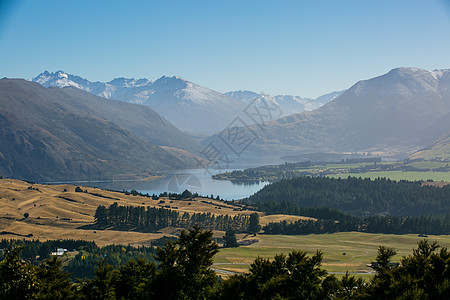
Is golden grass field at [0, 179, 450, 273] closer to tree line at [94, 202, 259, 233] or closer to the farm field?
the farm field

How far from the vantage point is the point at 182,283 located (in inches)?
1654

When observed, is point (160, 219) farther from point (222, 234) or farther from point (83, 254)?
point (83, 254)

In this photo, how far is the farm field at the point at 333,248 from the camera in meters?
107

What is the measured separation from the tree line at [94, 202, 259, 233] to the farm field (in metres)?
18.3

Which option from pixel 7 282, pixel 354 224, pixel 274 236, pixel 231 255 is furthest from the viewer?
pixel 354 224

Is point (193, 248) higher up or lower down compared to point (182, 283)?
higher up

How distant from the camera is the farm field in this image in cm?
10731

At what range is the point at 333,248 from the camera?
430 ft

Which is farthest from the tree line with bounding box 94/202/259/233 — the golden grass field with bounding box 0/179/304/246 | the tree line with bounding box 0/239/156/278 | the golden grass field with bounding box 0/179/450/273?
the tree line with bounding box 0/239/156/278

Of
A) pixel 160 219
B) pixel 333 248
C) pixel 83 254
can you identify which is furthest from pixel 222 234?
pixel 83 254

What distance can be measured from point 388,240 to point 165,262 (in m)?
116

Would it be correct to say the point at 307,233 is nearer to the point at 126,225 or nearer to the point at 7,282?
the point at 126,225

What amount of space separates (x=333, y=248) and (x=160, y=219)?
67159 mm

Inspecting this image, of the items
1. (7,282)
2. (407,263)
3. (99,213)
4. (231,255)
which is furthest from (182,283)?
(99,213)
